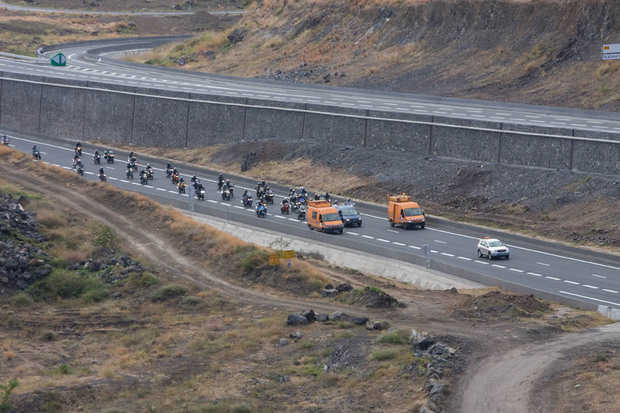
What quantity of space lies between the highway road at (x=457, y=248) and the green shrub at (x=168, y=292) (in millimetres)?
11709

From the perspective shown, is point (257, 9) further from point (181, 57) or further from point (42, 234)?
point (42, 234)

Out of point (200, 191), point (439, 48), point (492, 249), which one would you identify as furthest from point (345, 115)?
point (492, 249)

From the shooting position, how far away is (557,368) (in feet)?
92.6

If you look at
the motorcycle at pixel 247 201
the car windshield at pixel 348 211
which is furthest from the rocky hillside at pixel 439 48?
the motorcycle at pixel 247 201

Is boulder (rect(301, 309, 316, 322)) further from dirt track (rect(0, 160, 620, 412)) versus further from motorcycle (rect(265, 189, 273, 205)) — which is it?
motorcycle (rect(265, 189, 273, 205))

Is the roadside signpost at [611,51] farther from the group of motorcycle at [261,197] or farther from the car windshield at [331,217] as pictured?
the car windshield at [331,217]

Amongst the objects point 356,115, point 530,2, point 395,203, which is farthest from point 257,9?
point 395,203

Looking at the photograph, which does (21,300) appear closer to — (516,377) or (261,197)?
(516,377)

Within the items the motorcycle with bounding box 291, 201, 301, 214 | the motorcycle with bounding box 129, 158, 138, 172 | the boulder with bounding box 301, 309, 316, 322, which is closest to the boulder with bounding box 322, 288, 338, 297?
the boulder with bounding box 301, 309, 316, 322

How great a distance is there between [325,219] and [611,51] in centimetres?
3141

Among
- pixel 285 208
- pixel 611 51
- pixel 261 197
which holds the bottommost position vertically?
pixel 285 208

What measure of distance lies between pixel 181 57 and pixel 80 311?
247 feet

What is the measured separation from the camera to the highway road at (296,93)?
224 ft

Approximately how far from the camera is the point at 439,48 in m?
89.9
